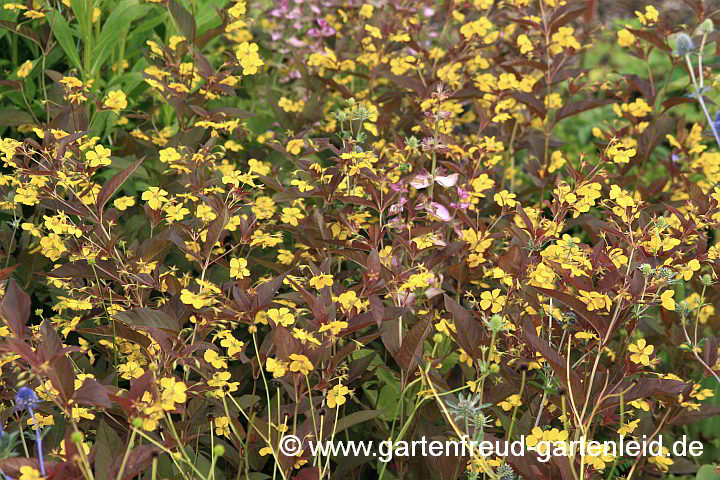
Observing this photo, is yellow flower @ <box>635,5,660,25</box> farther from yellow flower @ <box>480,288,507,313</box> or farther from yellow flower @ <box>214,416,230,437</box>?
yellow flower @ <box>214,416,230,437</box>

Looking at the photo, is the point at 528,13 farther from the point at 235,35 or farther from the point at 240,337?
→ the point at 240,337

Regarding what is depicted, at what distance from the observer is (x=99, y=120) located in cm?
228

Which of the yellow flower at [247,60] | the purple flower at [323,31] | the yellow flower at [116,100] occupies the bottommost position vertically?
the purple flower at [323,31]

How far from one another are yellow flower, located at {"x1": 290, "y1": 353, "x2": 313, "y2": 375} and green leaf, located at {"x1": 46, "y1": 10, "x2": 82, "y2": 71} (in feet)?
3.92

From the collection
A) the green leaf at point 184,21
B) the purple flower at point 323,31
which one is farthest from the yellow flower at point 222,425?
the purple flower at point 323,31

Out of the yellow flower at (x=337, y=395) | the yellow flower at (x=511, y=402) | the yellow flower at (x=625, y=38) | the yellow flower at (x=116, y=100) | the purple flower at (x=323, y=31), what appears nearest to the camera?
the yellow flower at (x=337, y=395)

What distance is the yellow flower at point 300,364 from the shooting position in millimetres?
1407

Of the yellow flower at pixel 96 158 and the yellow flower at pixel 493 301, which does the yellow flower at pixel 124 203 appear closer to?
the yellow flower at pixel 96 158

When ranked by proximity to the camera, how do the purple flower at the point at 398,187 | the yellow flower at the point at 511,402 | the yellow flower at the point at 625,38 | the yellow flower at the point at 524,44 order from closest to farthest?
1. the yellow flower at the point at 511,402
2. the purple flower at the point at 398,187
3. the yellow flower at the point at 524,44
4. the yellow flower at the point at 625,38

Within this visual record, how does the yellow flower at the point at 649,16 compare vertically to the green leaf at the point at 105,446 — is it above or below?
above

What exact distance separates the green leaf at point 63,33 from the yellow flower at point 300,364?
1.20 metres

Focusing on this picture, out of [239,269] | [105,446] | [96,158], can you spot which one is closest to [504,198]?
[239,269]

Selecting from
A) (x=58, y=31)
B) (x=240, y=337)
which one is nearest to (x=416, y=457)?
(x=240, y=337)

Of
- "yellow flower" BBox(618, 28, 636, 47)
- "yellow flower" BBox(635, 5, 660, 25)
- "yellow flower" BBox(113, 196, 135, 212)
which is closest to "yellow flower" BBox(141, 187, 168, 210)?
"yellow flower" BBox(113, 196, 135, 212)
